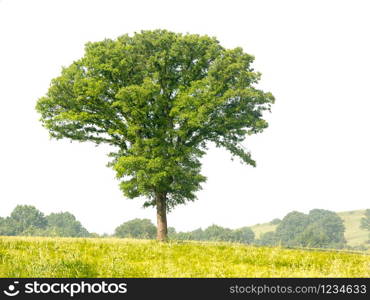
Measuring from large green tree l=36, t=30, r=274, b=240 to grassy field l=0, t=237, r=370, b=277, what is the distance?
32.3 ft

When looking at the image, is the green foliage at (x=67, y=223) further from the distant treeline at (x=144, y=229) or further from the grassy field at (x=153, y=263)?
the grassy field at (x=153, y=263)

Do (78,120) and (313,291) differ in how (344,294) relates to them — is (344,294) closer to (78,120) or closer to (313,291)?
(313,291)

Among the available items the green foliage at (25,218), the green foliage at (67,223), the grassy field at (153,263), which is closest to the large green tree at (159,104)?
the grassy field at (153,263)

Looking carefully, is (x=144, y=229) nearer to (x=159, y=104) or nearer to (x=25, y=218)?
(x=25, y=218)

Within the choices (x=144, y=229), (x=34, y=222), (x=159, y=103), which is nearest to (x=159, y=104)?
(x=159, y=103)

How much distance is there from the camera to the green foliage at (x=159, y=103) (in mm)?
29406

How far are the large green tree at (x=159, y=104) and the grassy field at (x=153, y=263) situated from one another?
9850 millimetres

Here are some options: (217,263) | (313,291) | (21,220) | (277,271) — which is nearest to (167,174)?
(217,263)

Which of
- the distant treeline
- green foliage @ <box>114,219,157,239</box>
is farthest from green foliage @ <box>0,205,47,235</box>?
green foliage @ <box>114,219,157,239</box>

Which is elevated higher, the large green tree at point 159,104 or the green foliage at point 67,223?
the large green tree at point 159,104

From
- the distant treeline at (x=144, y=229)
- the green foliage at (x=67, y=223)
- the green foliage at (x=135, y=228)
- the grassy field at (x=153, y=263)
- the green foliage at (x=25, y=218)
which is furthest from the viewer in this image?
the green foliage at (x=67, y=223)

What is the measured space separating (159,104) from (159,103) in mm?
125

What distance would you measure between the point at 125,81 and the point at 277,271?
20702 millimetres

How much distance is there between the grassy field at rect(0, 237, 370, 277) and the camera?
14305 millimetres
